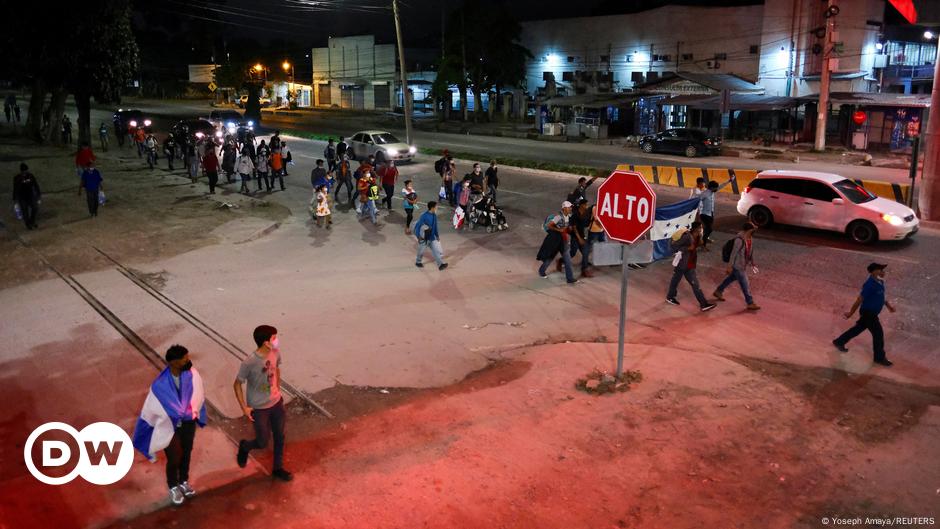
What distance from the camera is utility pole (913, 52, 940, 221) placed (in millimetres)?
18406

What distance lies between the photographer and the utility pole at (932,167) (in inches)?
725

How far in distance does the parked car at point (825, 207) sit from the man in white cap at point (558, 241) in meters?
6.24

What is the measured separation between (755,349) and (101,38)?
30022mm

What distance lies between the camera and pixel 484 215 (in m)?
17.8

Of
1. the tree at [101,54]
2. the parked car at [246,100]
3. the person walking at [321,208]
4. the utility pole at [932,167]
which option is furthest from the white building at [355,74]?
the utility pole at [932,167]

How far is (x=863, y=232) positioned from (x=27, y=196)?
19.3 metres

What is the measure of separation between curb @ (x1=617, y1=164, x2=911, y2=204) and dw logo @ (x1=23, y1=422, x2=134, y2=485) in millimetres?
16119

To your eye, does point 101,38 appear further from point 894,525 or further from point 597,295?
point 894,525

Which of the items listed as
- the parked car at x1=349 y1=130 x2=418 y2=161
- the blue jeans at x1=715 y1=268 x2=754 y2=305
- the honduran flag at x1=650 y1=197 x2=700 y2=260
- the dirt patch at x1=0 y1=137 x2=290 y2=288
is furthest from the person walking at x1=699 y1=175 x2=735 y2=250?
the parked car at x1=349 y1=130 x2=418 y2=161

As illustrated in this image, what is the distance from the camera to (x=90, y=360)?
31.7ft

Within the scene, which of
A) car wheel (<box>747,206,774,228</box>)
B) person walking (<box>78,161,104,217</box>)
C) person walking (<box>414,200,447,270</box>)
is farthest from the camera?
person walking (<box>78,161,104,217</box>)

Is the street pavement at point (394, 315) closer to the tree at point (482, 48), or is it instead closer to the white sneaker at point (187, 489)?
the white sneaker at point (187, 489)

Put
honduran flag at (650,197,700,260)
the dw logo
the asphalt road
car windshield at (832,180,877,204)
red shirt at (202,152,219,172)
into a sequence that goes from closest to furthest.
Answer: the dw logo, honduran flag at (650,197,700,260), car windshield at (832,180,877,204), red shirt at (202,152,219,172), the asphalt road

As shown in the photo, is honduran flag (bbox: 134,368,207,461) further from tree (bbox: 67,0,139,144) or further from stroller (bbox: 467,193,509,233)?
tree (bbox: 67,0,139,144)
